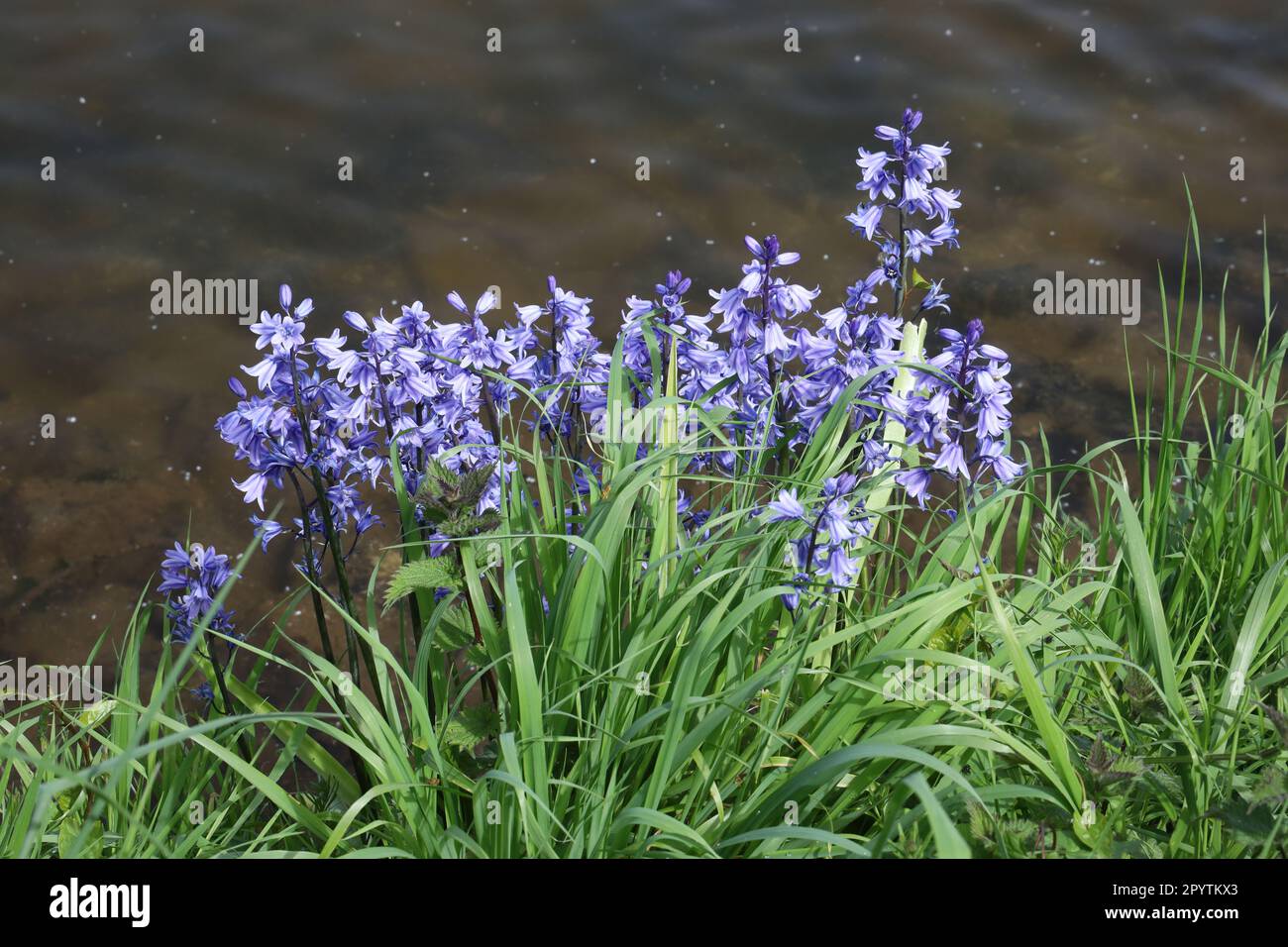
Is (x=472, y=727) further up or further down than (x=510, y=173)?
further down

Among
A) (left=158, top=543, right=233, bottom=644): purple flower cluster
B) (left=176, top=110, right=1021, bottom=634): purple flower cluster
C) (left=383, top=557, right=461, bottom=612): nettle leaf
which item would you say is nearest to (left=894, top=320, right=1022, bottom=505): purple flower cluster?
(left=176, top=110, right=1021, bottom=634): purple flower cluster

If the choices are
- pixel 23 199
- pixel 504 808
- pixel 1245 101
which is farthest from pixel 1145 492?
pixel 23 199

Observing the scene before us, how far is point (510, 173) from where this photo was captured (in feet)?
18.2

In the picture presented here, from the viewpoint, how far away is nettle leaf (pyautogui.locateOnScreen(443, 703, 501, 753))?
221cm

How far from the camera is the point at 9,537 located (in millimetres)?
4258

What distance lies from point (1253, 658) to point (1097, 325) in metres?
2.73

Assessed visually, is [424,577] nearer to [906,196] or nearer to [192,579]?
[192,579]

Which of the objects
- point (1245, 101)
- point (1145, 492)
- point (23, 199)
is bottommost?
point (1145, 492)

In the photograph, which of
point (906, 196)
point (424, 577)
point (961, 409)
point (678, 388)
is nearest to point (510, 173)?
point (678, 388)

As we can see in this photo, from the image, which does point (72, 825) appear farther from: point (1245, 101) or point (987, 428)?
point (1245, 101)

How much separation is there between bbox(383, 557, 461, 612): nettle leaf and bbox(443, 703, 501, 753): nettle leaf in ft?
0.76

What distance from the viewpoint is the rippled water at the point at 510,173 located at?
4.66m

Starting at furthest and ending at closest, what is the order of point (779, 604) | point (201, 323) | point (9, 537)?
point (201, 323) → point (9, 537) → point (779, 604)

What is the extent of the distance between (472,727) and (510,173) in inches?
149
